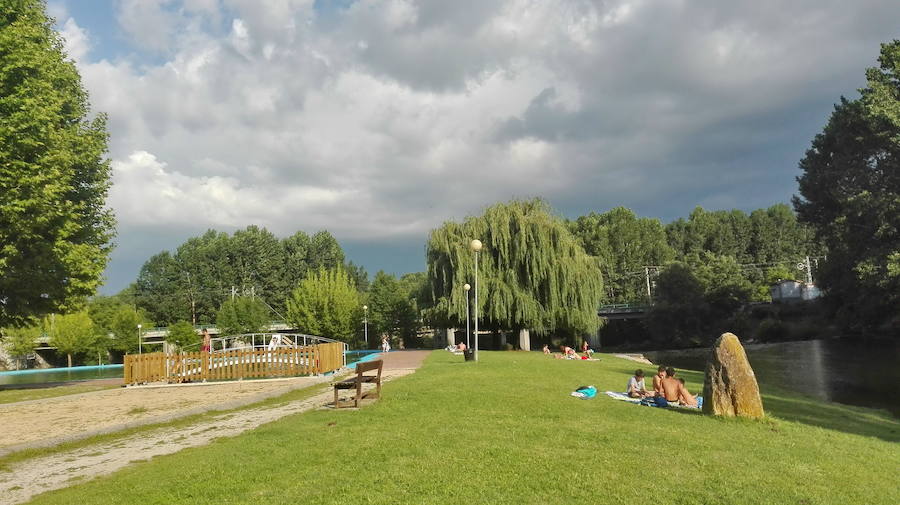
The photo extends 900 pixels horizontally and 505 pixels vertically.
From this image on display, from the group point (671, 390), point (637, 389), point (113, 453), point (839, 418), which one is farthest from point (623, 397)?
point (113, 453)

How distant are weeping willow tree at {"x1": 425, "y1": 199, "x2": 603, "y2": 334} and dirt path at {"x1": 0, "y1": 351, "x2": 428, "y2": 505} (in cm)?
2116

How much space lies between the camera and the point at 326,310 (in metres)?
51.6

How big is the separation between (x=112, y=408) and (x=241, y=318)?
48888 mm

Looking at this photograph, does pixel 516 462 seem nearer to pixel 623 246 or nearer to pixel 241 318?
pixel 241 318

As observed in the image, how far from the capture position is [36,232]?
17609 mm

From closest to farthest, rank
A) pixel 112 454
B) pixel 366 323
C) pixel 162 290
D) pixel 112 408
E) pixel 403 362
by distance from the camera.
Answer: pixel 112 454 < pixel 112 408 < pixel 403 362 < pixel 366 323 < pixel 162 290

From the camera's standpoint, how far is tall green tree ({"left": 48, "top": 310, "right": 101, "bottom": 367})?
50.0 meters

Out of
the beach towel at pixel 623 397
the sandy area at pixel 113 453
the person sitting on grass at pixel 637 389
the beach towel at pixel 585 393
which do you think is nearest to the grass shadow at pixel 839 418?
the person sitting on grass at pixel 637 389

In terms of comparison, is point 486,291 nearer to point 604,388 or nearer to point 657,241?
point 604,388

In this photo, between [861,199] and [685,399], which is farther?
[861,199]

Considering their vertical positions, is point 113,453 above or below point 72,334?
below

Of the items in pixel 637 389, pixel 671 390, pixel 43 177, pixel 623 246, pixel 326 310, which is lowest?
pixel 637 389

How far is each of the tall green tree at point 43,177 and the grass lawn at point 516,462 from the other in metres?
11.6

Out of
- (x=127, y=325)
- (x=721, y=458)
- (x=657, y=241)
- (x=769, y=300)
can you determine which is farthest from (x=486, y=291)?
(x=657, y=241)
